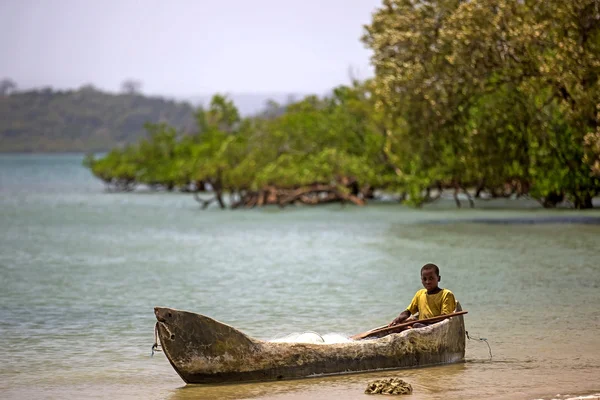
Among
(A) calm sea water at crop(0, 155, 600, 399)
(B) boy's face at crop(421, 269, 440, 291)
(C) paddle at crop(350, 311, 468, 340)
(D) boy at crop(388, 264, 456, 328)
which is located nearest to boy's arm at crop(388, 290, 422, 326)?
(D) boy at crop(388, 264, 456, 328)

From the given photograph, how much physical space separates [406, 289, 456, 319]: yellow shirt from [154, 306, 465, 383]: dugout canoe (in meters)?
0.14

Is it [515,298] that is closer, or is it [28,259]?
[515,298]

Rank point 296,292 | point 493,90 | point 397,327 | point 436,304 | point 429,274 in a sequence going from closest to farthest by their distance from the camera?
point 397,327
point 429,274
point 436,304
point 296,292
point 493,90

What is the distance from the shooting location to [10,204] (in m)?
61.5

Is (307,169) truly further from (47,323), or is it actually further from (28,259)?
(47,323)

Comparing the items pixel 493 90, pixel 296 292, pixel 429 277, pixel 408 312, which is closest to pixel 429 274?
pixel 429 277

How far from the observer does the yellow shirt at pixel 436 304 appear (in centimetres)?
1123

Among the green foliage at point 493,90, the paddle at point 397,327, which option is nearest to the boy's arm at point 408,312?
the paddle at point 397,327

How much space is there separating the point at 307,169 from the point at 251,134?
20.6 feet

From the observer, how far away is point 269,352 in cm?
1039

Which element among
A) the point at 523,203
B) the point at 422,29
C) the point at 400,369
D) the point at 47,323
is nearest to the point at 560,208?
the point at 523,203

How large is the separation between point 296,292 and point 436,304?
8.83m

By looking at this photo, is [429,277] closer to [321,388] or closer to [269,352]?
[321,388]

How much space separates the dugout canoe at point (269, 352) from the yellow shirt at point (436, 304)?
0.45 feet
